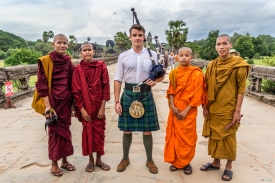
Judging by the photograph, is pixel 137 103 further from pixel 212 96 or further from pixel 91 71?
pixel 212 96

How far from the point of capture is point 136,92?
3.11 meters

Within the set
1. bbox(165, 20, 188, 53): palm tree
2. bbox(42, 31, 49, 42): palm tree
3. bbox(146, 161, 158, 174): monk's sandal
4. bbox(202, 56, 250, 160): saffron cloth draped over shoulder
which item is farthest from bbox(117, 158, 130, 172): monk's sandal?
bbox(42, 31, 49, 42): palm tree

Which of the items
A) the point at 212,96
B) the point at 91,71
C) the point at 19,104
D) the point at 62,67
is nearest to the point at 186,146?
the point at 212,96

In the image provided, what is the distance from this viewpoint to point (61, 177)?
2977 millimetres

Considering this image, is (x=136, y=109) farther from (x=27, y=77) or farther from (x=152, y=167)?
(x=27, y=77)

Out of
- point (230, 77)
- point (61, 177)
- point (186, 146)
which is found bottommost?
point (61, 177)

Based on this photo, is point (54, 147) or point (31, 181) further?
point (54, 147)

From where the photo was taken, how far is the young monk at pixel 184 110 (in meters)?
3.04

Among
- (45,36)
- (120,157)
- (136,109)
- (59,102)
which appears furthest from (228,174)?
(45,36)

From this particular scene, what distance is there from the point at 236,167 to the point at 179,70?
4.86 feet

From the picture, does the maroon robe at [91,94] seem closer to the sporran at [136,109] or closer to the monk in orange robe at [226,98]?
the sporran at [136,109]

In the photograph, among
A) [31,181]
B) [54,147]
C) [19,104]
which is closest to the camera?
[31,181]

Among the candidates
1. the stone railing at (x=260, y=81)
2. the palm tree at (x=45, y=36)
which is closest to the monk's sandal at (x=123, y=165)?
the stone railing at (x=260, y=81)

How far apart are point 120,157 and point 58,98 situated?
124cm
